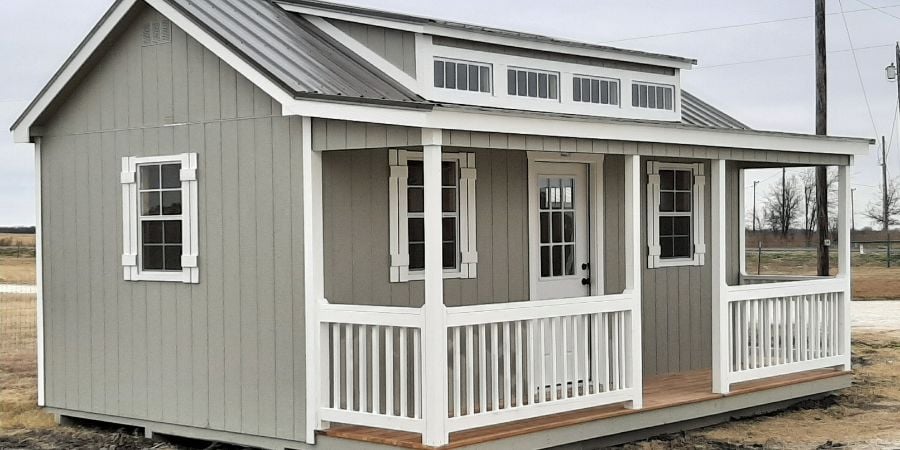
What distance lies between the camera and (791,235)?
212 feet

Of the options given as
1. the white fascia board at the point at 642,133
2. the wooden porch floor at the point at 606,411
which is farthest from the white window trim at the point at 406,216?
the wooden porch floor at the point at 606,411

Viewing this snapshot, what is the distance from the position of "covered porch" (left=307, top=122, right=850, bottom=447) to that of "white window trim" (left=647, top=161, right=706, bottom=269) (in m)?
0.04

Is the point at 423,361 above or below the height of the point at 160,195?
below

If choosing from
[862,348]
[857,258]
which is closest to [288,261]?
[862,348]

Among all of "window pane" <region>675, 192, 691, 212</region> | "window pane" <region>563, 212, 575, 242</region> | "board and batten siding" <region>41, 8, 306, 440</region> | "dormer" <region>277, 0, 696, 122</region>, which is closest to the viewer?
"board and batten siding" <region>41, 8, 306, 440</region>

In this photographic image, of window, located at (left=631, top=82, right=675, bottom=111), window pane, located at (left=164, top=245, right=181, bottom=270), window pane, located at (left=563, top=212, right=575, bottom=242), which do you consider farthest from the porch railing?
window, located at (left=631, top=82, right=675, bottom=111)

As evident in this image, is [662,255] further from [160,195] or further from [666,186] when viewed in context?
[160,195]

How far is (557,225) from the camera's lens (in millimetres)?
11641

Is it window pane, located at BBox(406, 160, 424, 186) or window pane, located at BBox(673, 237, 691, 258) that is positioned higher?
window pane, located at BBox(406, 160, 424, 186)

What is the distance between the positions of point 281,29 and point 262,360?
113 inches

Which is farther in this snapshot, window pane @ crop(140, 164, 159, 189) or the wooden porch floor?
window pane @ crop(140, 164, 159, 189)

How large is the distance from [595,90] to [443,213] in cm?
269

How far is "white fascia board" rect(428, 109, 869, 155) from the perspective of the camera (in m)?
8.85

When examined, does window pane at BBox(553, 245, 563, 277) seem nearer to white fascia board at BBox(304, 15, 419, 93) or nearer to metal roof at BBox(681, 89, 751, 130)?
white fascia board at BBox(304, 15, 419, 93)
